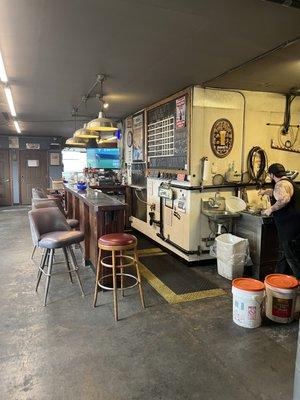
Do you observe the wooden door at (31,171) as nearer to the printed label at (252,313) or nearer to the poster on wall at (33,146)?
the poster on wall at (33,146)

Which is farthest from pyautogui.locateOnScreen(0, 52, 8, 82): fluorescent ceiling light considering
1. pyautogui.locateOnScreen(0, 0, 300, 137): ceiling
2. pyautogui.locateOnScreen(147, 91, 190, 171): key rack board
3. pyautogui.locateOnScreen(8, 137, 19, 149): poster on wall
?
pyautogui.locateOnScreen(8, 137, 19, 149): poster on wall

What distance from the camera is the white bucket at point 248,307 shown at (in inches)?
109

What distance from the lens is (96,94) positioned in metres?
4.83

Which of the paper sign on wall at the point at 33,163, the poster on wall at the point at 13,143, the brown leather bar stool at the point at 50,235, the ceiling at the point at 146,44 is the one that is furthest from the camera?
the paper sign on wall at the point at 33,163

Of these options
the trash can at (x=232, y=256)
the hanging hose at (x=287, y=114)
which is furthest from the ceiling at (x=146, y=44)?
the trash can at (x=232, y=256)

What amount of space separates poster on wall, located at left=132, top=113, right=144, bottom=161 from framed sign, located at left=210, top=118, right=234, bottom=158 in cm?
209

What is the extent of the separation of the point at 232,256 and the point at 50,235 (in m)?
2.22

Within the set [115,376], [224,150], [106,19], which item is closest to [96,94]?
[224,150]

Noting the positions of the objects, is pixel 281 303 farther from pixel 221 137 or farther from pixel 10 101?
pixel 10 101

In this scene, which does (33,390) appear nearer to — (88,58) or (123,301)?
(123,301)

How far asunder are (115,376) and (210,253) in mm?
2652

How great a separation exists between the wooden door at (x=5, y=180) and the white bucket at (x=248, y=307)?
34.0ft

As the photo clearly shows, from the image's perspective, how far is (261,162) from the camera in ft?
15.6

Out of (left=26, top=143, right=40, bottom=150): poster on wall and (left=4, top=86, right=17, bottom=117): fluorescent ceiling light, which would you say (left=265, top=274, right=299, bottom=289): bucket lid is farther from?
(left=26, top=143, right=40, bottom=150): poster on wall
